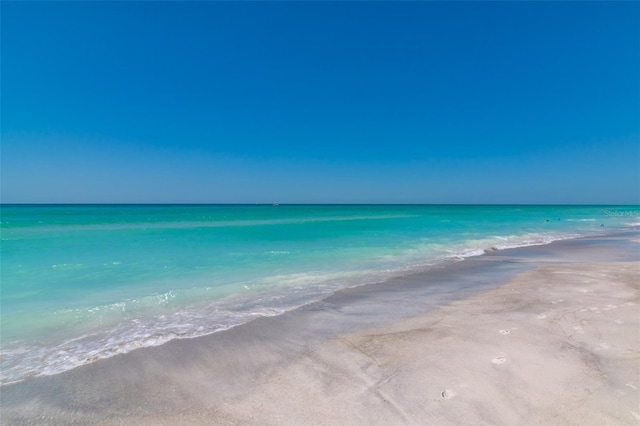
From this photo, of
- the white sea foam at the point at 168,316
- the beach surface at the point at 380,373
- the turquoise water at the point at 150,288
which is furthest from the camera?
the turquoise water at the point at 150,288

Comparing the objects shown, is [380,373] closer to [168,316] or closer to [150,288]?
[168,316]

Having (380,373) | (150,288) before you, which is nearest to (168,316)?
(150,288)

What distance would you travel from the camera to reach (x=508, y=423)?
2.82m

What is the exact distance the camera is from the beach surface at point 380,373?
302 centimetres

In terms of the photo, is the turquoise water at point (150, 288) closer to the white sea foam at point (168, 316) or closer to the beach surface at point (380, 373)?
the white sea foam at point (168, 316)

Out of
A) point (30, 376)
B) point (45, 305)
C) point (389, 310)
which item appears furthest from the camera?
point (45, 305)

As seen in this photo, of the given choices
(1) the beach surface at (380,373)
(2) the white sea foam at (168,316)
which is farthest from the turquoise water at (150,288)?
(1) the beach surface at (380,373)

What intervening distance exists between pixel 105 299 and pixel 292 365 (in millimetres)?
5432

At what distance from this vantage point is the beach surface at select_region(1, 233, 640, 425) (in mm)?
3023

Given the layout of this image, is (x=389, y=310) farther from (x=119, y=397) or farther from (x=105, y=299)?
(x=105, y=299)

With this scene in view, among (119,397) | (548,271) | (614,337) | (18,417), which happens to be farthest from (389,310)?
(548,271)

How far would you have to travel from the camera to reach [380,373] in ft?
12.0

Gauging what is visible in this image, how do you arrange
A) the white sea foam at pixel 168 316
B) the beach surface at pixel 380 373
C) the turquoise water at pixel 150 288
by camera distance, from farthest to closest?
1. the turquoise water at pixel 150 288
2. the white sea foam at pixel 168 316
3. the beach surface at pixel 380 373

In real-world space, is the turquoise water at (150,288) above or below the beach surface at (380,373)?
below
